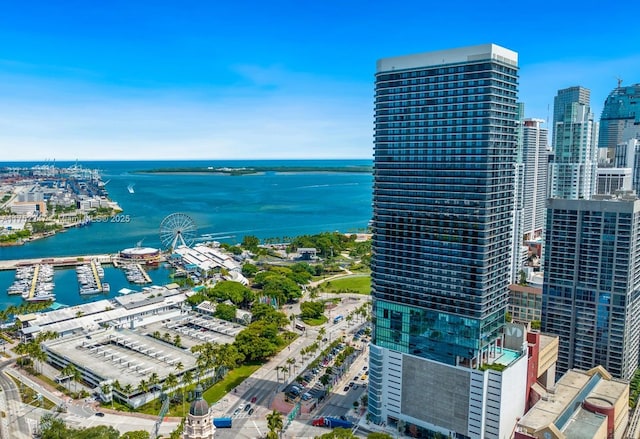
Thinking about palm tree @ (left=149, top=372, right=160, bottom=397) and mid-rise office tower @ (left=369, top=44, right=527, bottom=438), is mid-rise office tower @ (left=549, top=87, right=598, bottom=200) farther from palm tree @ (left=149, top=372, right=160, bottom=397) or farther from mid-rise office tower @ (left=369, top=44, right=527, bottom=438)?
palm tree @ (left=149, top=372, right=160, bottom=397)

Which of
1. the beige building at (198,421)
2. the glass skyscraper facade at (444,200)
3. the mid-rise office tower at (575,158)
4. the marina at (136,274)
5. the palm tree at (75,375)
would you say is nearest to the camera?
the beige building at (198,421)

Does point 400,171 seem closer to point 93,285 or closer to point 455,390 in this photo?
point 455,390

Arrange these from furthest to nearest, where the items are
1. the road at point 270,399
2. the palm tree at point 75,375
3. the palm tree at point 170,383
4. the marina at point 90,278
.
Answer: the marina at point 90,278, the palm tree at point 75,375, the palm tree at point 170,383, the road at point 270,399

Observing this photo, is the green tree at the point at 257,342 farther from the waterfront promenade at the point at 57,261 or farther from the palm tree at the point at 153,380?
the waterfront promenade at the point at 57,261

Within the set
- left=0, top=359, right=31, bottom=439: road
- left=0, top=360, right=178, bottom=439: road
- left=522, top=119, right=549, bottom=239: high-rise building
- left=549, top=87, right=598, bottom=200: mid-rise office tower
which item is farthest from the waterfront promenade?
left=549, top=87, right=598, bottom=200: mid-rise office tower

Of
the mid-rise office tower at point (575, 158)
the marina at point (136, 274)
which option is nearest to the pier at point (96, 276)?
the marina at point (136, 274)

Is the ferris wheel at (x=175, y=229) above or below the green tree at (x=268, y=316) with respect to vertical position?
above

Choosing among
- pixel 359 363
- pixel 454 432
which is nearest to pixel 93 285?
pixel 359 363
